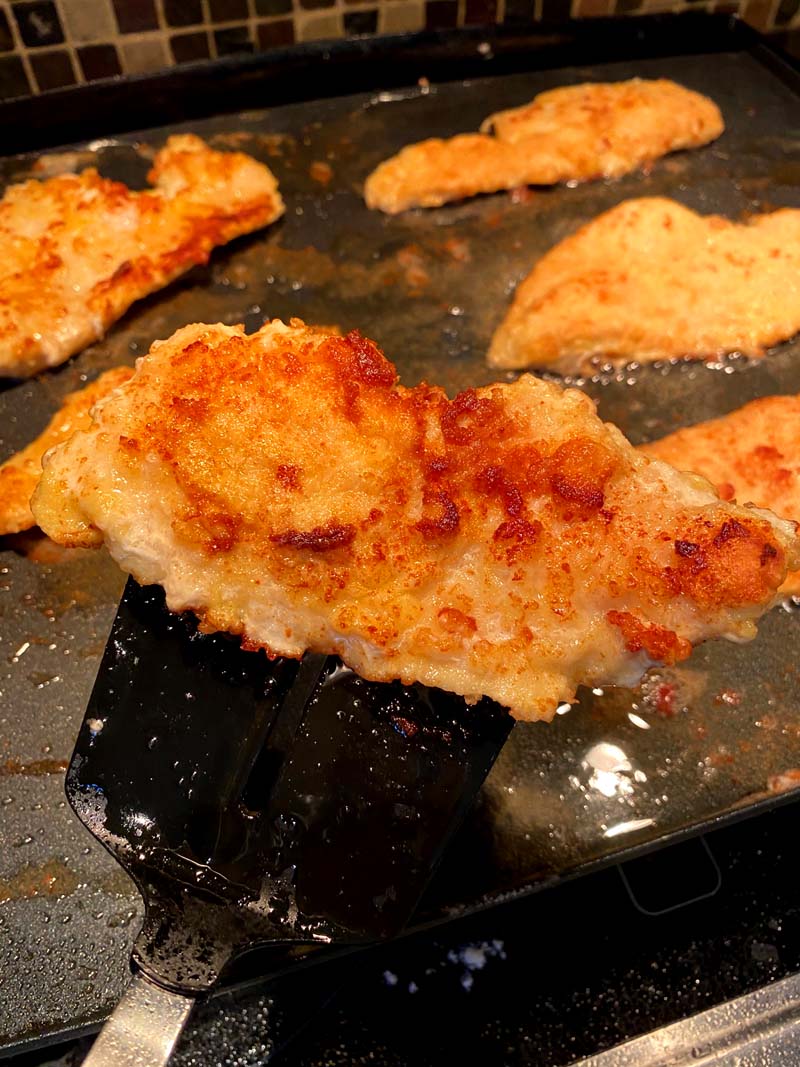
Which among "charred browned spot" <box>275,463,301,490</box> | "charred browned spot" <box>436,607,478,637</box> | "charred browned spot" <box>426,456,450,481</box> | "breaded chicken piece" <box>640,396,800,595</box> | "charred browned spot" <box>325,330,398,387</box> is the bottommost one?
"breaded chicken piece" <box>640,396,800,595</box>

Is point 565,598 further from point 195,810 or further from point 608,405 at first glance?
point 608,405

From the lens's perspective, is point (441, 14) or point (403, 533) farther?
point (441, 14)

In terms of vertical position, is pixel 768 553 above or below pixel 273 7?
above

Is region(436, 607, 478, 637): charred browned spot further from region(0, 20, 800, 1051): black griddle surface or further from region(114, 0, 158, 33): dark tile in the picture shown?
region(114, 0, 158, 33): dark tile

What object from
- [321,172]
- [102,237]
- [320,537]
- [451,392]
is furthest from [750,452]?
[102,237]

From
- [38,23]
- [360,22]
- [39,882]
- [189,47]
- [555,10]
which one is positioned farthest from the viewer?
[555,10]

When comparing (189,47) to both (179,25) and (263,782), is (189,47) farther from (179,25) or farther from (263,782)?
(263,782)

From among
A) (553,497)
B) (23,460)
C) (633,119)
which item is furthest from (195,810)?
(633,119)

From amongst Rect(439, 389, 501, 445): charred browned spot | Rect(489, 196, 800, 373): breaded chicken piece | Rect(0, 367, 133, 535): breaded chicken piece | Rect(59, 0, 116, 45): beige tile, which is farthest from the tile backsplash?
Rect(439, 389, 501, 445): charred browned spot
